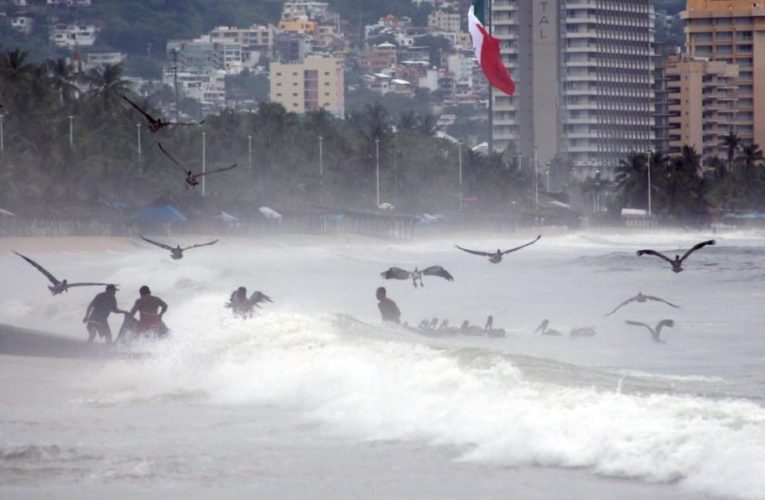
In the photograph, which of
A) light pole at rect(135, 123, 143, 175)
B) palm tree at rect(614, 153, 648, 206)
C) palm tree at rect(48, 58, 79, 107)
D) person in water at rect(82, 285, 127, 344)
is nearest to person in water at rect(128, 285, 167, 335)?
person in water at rect(82, 285, 127, 344)

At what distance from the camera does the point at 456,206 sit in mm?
121562

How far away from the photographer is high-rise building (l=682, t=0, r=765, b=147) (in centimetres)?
17025

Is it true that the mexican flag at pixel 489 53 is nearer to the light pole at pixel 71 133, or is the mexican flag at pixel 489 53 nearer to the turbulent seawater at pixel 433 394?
the turbulent seawater at pixel 433 394

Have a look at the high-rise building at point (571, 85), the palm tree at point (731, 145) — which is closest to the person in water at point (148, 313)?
the palm tree at point (731, 145)

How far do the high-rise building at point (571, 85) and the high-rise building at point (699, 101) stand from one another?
2.60 metres

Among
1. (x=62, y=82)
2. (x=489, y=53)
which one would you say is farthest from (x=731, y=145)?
(x=489, y=53)

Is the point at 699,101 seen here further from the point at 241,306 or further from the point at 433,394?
the point at 433,394

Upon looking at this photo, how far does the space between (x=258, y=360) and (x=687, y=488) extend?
8.15 metres

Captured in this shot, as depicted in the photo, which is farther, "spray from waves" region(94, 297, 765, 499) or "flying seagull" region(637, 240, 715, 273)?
"flying seagull" region(637, 240, 715, 273)

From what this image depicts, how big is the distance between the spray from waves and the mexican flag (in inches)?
1037

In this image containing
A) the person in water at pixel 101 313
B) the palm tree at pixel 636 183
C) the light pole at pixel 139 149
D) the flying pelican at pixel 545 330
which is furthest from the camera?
the palm tree at pixel 636 183

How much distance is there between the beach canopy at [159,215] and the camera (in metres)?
75.8

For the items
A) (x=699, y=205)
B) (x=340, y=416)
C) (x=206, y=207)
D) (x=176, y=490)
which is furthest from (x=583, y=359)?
(x=699, y=205)

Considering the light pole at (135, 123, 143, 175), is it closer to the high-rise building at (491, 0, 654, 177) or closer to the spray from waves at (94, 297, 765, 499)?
the high-rise building at (491, 0, 654, 177)
